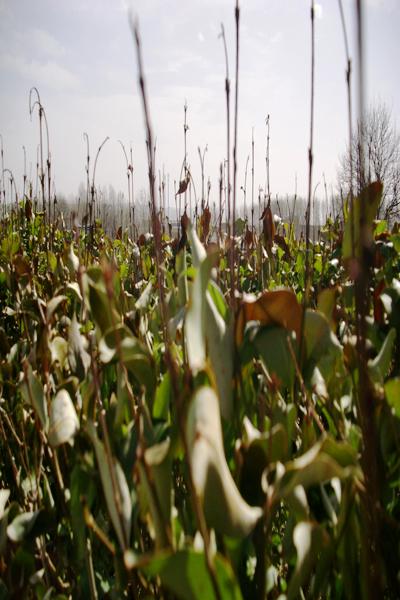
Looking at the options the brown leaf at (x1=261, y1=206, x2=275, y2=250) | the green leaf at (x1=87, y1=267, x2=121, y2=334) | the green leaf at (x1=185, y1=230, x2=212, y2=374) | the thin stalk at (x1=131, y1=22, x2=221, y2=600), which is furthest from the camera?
the brown leaf at (x1=261, y1=206, x2=275, y2=250)

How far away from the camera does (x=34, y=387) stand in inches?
18.0

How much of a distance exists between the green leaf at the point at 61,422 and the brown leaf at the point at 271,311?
17 centimetres

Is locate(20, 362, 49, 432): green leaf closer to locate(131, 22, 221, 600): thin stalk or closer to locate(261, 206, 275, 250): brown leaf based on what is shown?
locate(131, 22, 221, 600): thin stalk

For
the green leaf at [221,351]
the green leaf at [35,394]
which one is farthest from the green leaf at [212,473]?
the green leaf at [35,394]

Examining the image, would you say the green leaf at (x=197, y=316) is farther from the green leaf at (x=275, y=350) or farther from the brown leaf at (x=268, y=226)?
the brown leaf at (x=268, y=226)

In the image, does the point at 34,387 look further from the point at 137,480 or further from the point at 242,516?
the point at 242,516

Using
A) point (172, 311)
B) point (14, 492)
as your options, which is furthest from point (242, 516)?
point (14, 492)

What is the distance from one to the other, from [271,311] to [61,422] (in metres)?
0.22

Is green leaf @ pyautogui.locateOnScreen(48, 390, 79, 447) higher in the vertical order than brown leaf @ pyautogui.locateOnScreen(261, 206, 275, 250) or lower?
lower

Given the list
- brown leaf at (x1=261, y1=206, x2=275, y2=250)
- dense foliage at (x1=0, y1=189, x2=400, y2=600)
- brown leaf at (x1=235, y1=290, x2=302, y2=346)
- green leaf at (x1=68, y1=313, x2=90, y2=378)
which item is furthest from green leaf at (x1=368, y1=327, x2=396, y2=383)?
brown leaf at (x1=261, y1=206, x2=275, y2=250)

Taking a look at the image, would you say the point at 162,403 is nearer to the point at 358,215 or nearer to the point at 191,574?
the point at 191,574

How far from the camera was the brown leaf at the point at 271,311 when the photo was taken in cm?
42

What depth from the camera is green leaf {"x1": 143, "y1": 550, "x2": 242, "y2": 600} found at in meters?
0.25

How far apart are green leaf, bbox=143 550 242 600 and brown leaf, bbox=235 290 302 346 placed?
21cm
